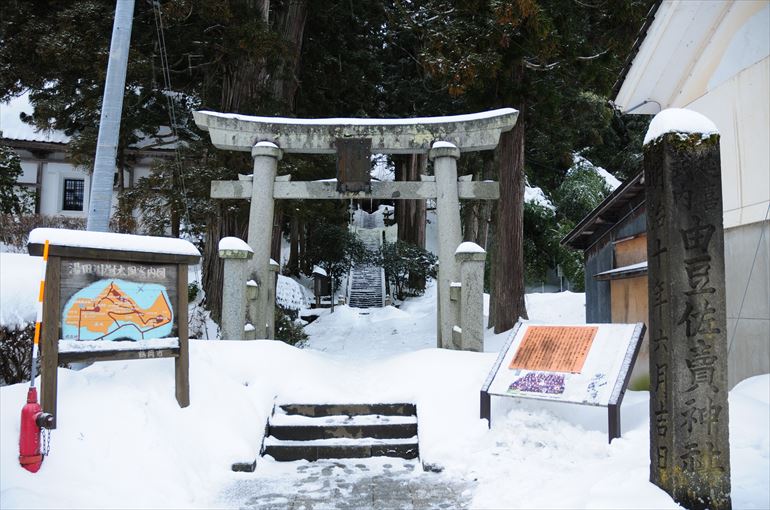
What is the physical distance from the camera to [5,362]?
6.40 meters

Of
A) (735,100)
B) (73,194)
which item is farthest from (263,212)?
(73,194)

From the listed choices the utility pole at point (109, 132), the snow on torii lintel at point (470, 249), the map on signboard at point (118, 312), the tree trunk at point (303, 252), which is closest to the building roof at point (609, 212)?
the snow on torii lintel at point (470, 249)

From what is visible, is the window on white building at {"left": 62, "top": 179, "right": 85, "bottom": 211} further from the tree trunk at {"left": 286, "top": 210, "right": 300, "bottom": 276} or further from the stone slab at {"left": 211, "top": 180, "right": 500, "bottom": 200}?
the stone slab at {"left": 211, "top": 180, "right": 500, "bottom": 200}

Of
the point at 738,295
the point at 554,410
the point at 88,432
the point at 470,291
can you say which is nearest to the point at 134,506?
the point at 88,432

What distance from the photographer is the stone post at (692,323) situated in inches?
157

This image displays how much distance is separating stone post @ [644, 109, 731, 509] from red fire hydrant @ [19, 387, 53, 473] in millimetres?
4537

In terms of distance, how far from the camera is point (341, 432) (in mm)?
6391

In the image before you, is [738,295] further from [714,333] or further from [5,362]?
[5,362]

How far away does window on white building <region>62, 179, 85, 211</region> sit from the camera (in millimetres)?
25984

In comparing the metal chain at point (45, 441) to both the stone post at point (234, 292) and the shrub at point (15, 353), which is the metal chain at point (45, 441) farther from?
the stone post at point (234, 292)

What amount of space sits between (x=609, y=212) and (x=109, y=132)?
784 cm

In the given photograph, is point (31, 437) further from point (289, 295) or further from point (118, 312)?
point (289, 295)

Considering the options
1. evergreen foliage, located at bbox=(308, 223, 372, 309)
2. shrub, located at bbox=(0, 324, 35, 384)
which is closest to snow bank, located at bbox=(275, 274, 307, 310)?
evergreen foliage, located at bbox=(308, 223, 372, 309)

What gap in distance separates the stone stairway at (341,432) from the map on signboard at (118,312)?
68.4 inches
